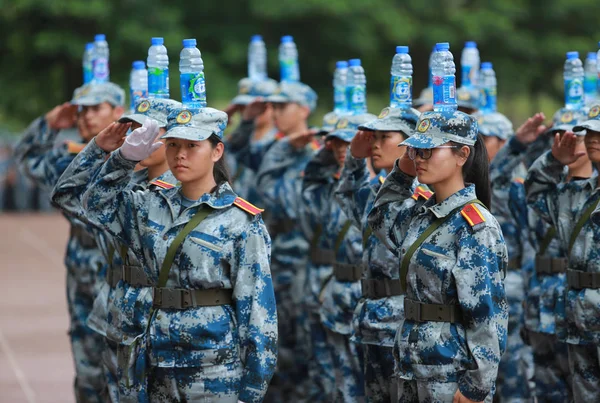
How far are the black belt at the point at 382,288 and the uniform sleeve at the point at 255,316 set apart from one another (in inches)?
59.2

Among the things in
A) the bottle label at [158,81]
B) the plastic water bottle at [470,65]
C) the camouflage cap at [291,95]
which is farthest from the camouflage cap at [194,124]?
the camouflage cap at [291,95]

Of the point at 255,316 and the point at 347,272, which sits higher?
the point at 255,316

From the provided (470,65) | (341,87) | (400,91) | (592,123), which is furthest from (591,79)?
(400,91)

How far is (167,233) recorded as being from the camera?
6.25 metres

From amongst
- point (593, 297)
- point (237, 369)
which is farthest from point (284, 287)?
point (237, 369)

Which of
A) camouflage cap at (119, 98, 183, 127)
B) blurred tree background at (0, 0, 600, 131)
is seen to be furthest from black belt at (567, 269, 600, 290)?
blurred tree background at (0, 0, 600, 131)

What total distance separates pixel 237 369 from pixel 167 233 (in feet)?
2.37

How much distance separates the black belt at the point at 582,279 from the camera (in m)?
7.50

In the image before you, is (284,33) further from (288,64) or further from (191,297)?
(191,297)

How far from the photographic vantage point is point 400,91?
24.3ft

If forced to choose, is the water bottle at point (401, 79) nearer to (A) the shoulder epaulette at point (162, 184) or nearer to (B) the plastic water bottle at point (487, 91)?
(A) the shoulder epaulette at point (162, 184)

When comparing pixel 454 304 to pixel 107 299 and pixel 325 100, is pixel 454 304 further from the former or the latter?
pixel 325 100

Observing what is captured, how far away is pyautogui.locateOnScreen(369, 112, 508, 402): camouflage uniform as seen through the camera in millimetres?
5980

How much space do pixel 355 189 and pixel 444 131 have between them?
178 centimetres
